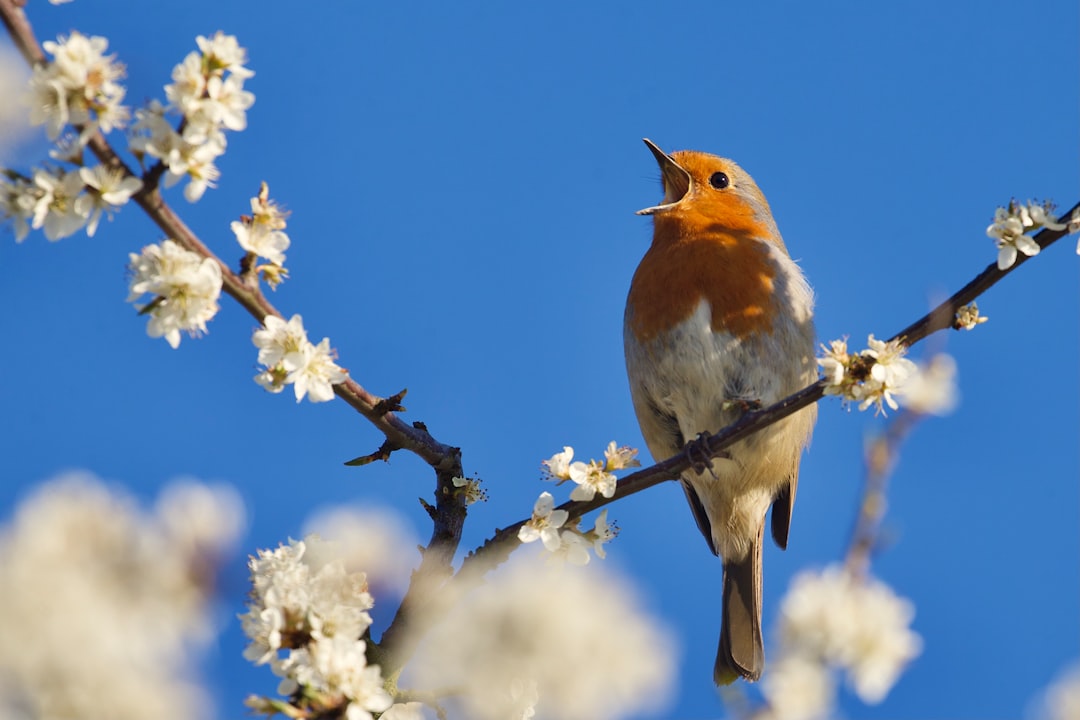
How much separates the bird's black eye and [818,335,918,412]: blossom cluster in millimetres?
3297

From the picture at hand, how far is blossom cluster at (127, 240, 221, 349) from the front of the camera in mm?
2330

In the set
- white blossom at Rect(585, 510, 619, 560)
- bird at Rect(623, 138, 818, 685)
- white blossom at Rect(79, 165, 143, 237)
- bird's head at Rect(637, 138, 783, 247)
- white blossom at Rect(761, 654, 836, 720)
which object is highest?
bird's head at Rect(637, 138, 783, 247)

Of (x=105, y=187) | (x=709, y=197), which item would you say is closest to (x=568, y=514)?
(x=105, y=187)

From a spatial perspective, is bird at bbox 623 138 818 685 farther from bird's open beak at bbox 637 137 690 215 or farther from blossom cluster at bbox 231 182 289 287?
blossom cluster at bbox 231 182 289 287

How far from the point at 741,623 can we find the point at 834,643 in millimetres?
2511

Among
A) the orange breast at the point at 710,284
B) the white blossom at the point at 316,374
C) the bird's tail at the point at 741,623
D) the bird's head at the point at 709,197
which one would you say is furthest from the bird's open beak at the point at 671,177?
the white blossom at the point at 316,374

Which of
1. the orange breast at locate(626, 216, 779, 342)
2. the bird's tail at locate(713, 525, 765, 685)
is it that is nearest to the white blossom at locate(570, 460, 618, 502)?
the orange breast at locate(626, 216, 779, 342)

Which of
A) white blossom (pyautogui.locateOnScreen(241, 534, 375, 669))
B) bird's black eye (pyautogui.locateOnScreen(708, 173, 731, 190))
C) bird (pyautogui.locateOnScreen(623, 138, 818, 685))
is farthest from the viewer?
bird's black eye (pyautogui.locateOnScreen(708, 173, 731, 190))

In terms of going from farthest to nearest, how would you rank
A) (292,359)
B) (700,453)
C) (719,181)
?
(719,181), (700,453), (292,359)

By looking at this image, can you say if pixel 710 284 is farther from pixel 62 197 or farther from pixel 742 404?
pixel 62 197

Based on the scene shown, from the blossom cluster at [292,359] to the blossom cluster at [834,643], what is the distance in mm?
1362

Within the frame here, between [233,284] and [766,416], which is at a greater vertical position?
[233,284]

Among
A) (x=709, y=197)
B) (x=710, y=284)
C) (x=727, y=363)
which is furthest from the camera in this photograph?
(x=709, y=197)

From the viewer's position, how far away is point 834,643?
2.91m
